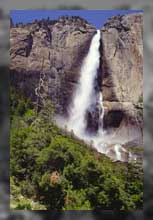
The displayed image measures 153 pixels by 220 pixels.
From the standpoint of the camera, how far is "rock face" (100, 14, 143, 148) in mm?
11102

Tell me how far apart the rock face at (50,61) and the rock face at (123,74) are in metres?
0.26

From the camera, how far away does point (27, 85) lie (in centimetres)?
1115

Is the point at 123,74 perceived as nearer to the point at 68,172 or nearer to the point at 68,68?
the point at 68,68

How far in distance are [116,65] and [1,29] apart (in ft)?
4.17

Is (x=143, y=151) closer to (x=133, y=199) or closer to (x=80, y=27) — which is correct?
(x=133, y=199)

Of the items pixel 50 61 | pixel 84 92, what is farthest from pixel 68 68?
pixel 84 92

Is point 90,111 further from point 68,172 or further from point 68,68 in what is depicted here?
point 68,172

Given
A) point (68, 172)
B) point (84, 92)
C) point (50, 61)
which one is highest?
point (50, 61)

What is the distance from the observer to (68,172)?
1112 centimetres

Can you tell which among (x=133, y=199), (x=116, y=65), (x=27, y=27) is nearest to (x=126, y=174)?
(x=133, y=199)

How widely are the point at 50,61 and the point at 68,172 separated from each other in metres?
1.19

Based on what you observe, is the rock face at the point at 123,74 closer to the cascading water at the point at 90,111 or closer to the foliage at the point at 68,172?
the cascading water at the point at 90,111

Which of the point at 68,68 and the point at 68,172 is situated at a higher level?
the point at 68,68

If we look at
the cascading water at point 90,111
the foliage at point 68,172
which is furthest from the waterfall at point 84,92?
the foliage at point 68,172
